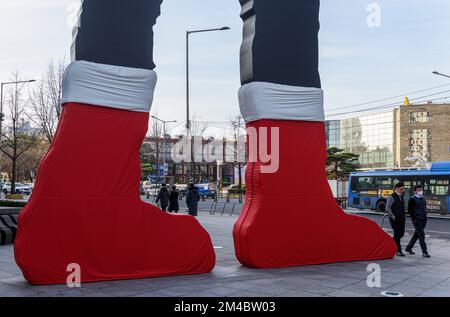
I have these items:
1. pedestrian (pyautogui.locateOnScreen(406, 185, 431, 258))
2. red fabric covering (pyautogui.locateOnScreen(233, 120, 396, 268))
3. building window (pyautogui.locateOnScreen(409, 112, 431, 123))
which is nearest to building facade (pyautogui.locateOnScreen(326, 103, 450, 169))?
building window (pyautogui.locateOnScreen(409, 112, 431, 123))

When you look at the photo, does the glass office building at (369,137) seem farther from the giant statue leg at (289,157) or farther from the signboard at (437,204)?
the giant statue leg at (289,157)

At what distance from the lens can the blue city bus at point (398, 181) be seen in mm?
24500

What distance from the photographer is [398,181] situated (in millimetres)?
26422

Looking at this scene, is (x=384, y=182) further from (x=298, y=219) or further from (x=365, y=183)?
(x=298, y=219)

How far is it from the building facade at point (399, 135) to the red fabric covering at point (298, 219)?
47.7m

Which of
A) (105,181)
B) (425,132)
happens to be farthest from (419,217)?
(425,132)

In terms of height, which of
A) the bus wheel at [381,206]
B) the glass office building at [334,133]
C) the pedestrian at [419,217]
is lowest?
the bus wheel at [381,206]

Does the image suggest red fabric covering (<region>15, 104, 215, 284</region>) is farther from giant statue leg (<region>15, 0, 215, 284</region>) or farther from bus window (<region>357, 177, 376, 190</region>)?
bus window (<region>357, 177, 376, 190</region>)

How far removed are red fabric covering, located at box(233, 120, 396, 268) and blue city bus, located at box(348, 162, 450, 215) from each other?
15923 mm

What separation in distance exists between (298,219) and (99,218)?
3951 millimetres

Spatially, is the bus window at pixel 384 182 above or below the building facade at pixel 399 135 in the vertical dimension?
below

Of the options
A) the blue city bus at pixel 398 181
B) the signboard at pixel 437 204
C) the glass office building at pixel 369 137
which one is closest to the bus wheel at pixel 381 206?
the blue city bus at pixel 398 181

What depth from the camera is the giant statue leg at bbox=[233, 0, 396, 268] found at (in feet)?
30.6
